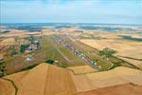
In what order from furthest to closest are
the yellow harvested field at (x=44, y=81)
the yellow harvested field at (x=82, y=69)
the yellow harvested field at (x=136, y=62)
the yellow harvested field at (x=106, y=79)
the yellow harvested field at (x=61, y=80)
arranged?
the yellow harvested field at (x=136, y=62)
the yellow harvested field at (x=82, y=69)
the yellow harvested field at (x=106, y=79)
the yellow harvested field at (x=61, y=80)
the yellow harvested field at (x=44, y=81)

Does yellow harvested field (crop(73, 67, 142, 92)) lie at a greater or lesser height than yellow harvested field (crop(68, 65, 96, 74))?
greater

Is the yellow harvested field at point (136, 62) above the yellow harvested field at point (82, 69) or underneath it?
above

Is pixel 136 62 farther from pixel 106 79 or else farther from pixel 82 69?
pixel 106 79

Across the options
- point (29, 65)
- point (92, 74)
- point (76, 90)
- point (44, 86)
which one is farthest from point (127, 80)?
point (29, 65)

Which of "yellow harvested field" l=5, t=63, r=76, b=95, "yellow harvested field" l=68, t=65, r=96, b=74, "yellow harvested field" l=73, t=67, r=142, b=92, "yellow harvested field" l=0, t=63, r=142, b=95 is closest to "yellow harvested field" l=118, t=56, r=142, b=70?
"yellow harvested field" l=0, t=63, r=142, b=95

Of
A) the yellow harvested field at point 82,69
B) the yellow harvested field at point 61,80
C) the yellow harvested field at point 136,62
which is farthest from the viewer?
the yellow harvested field at point 136,62

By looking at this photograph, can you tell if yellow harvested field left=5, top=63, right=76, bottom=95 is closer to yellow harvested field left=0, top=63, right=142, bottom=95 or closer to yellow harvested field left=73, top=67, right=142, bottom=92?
yellow harvested field left=0, top=63, right=142, bottom=95

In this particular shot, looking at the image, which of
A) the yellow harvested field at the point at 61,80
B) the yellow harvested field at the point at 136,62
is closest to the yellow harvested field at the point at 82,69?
the yellow harvested field at the point at 61,80

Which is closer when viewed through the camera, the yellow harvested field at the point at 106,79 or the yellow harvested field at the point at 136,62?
the yellow harvested field at the point at 106,79

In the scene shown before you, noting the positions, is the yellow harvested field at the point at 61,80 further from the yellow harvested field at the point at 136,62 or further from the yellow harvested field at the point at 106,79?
the yellow harvested field at the point at 136,62

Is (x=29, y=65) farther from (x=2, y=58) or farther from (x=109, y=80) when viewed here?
(x=109, y=80)

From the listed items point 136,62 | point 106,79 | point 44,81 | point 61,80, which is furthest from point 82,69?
point 136,62
